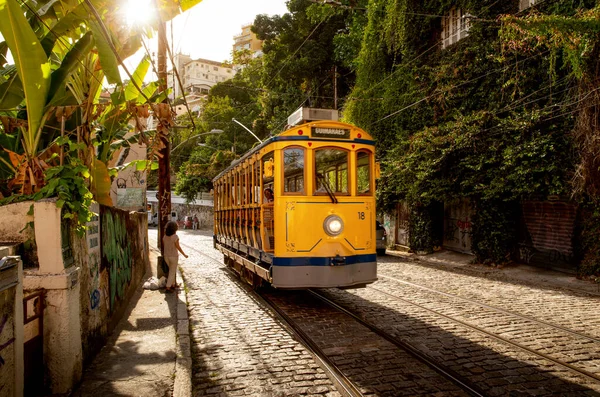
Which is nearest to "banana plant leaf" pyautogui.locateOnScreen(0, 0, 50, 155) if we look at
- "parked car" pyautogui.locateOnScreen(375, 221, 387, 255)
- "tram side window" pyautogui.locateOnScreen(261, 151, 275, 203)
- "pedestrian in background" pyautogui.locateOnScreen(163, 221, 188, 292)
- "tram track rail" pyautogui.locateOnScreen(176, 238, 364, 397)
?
"tram side window" pyautogui.locateOnScreen(261, 151, 275, 203)

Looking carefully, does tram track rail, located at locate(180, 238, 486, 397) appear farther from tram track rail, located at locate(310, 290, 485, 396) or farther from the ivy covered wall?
the ivy covered wall

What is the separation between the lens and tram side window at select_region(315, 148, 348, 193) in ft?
29.9

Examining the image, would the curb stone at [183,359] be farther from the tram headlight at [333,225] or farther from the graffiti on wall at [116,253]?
the tram headlight at [333,225]

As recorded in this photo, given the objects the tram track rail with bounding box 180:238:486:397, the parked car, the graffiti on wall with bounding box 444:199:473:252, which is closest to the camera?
the tram track rail with bounding box 180:238:486:397

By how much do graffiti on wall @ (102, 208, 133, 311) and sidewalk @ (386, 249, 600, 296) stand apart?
10.5 metres

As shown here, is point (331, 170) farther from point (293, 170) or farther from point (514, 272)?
point (514, 272)

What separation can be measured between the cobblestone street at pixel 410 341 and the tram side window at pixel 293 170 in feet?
8.04

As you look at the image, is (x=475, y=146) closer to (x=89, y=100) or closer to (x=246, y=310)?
(x=246, y=310)

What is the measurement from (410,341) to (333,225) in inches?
107

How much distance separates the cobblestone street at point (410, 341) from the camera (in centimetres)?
545

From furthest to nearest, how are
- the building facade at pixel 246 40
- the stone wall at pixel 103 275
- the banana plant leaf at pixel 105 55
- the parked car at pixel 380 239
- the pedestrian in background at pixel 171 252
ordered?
1. the building facade at pixel 246 40
2. the parked car at pixel 380 239
3. the pedestrian in background at pixel 171 252
4. the stone wall at pixel 103 275
5. the banana plant leaf at pixel 105 55

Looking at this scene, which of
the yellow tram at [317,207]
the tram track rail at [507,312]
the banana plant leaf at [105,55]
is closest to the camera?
the banana plant leaf at [105,55]

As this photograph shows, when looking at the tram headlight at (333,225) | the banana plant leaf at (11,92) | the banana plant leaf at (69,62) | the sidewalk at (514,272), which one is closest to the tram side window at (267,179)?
the tram headlight at (333,225)

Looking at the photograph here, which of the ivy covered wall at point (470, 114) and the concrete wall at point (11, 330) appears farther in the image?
the ivy covered wall at point (470, 114)
